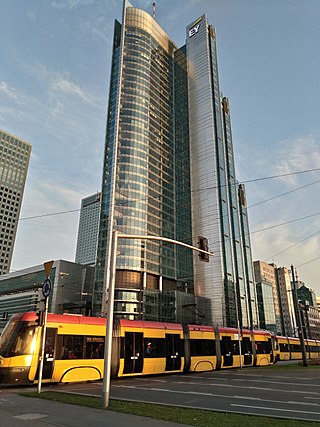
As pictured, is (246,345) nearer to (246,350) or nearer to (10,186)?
(246,350)

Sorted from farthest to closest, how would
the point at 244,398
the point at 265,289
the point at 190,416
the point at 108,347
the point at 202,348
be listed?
the point at 265,289 < the point at 202,348 < the point at 244,398 < the point at 108,347 < the point at 190,416

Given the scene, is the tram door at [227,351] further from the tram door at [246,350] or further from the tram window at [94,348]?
the tram window at [94,348]

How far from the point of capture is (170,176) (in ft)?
348

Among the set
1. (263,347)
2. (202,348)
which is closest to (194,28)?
(263,347)

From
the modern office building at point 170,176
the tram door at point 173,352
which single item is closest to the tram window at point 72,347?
the tram door at point 173,352

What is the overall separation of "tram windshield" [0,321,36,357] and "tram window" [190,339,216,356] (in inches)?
502

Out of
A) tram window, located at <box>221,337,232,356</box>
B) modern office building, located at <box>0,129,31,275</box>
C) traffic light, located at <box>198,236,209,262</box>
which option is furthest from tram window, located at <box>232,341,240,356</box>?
modern office building, located at <box>0,129,31,275</box>

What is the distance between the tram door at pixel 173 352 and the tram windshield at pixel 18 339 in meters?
10.0

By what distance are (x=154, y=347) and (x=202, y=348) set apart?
5478mm

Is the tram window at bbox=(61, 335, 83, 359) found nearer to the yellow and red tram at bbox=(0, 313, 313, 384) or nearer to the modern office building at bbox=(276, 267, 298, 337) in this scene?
the yellow and red tram at bbox=(0, 313, 313, 384)

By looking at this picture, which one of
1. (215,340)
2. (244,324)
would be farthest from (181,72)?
(215,340)

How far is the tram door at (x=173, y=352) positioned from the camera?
23.7 metres

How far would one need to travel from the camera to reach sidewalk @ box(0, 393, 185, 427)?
8.20 meters

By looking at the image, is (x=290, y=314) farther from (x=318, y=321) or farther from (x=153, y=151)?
(x=153, y=151)
